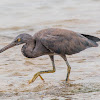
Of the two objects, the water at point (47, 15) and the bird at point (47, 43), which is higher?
the bird at point (47, 43)

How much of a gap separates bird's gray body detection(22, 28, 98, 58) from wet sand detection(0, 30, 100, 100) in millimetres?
724

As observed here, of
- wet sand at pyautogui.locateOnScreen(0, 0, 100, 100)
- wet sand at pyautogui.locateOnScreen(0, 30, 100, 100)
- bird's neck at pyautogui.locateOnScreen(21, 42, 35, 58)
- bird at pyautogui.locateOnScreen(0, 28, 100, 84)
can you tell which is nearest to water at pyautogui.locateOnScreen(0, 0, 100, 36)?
wet sand at pyautogui.locateOnScreen(0, 0, 100, 100)

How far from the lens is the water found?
55.0 ft

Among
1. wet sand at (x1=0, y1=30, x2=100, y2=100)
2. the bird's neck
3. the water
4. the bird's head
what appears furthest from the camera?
the water

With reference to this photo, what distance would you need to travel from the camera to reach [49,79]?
980 centimetres

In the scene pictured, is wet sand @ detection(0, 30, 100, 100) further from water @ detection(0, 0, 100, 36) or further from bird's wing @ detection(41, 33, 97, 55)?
water @ detection(0, 0, 100, 36)

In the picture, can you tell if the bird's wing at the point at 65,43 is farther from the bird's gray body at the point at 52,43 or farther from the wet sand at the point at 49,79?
the wet sand at the point at 49,79

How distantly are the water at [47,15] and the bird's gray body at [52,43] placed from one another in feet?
20.6

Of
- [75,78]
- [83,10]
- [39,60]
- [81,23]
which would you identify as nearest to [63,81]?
[75,78]

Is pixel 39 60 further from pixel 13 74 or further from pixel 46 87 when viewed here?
pixel 46 87

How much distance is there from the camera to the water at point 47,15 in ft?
55.0

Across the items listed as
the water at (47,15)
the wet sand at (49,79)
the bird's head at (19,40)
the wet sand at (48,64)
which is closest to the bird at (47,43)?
the bird's head at (19,40)

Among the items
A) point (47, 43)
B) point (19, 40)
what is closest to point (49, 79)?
point (47, 43)

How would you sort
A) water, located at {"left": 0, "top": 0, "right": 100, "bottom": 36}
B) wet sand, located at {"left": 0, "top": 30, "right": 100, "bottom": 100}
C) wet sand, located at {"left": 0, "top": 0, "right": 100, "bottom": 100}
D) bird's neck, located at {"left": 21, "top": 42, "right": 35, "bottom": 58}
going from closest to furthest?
1. wet sand, located at {"left": 0, "top": 30, "right": 100, "bottom": 100}
2. wet sand, located at {"left": 0, "top": 0, "right": 100, "bottom": 100}
3. bird's neck, located at {"left": 21, "top": 42, "right": 35, "bottom": 58}
4. water, located at {"left": 0, "top": 0, "right": 100, "bottom": 36}
